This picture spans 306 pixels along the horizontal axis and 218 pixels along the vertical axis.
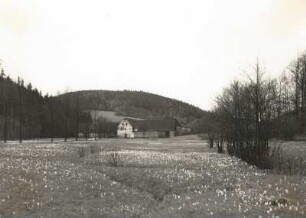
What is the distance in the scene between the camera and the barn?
577ft

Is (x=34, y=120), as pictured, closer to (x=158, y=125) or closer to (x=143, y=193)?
(x=158, y=125)

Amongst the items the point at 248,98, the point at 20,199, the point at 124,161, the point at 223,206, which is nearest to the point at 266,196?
the point at 223,206

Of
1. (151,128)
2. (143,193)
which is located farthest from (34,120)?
(143,193)

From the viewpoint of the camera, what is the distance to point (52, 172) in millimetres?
27500

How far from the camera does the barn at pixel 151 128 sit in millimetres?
175875

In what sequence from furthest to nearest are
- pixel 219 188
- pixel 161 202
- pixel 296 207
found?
pixel 219 188
pixel 161 202
pixel 296 207

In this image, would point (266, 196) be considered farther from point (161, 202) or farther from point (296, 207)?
point (161, 202)

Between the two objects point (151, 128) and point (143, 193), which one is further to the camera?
point (151, 128)

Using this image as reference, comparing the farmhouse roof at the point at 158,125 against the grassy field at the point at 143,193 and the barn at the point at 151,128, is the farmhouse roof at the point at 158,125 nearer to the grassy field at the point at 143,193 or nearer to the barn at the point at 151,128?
the barn at the point at 151,128

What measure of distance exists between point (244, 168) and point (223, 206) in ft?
50.1

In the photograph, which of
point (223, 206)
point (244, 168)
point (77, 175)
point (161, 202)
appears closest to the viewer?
point (223, 206)

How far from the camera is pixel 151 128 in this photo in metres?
180

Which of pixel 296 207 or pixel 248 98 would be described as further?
pixel 248 98

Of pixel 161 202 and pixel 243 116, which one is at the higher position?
pixel 243 116
